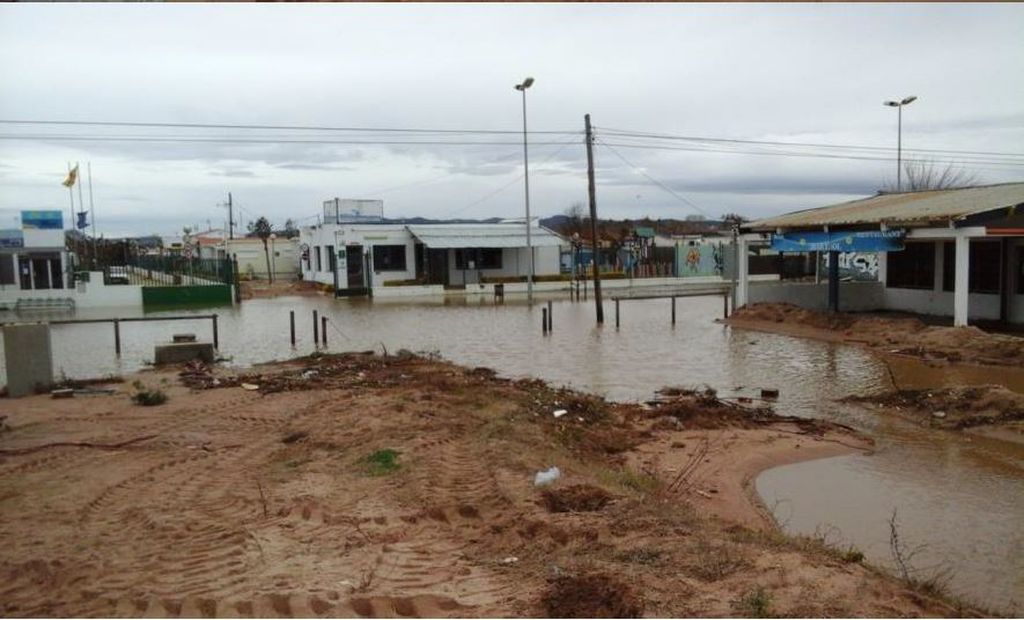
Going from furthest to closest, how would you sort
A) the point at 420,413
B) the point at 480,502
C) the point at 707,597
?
the point at 420,413
the point at 480,502
the point at 707,597

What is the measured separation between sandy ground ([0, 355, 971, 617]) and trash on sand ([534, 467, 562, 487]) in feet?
0.63

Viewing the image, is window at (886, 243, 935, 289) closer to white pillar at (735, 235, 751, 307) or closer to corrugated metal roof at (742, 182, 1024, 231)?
corrugated metal roof at (742, 182, 1024, 231)

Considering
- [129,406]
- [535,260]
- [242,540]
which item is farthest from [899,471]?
[535,260]

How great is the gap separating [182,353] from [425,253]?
29652mm

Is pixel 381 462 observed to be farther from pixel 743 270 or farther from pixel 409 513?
pixel 743 270

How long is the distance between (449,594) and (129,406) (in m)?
9.07

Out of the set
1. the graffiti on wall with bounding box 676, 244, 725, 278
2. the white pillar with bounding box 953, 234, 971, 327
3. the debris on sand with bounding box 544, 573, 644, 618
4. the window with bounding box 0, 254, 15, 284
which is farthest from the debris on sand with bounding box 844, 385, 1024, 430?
the graffiti on wall with bounding box 676, 244, 725, 278

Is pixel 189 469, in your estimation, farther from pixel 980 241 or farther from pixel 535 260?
pixel 535 260

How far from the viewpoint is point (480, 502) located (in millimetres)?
7027

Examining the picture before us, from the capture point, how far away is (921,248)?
25172 mm

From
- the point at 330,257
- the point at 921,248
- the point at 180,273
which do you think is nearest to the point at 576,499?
the point at 921,248

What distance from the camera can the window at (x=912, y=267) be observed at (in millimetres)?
24969

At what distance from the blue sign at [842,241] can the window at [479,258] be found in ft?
80.2

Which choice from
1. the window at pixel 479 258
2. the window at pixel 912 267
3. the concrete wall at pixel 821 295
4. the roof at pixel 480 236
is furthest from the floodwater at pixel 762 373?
the window at pixel 479 258
